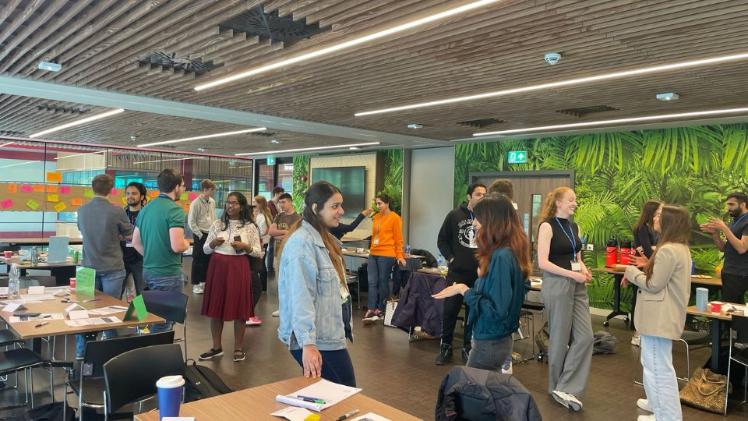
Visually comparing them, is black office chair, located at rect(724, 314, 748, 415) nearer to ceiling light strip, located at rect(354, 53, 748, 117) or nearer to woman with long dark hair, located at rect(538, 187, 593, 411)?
woman with long dark hair, located at rect(538, 187, 593, 411)

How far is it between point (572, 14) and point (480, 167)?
6.74 metres

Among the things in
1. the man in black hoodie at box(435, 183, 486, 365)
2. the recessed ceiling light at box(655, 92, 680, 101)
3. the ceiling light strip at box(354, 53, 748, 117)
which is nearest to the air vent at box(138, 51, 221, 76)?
the ceiling light strip at box(354, 53, 748, 117)

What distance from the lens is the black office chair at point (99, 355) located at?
282 cm

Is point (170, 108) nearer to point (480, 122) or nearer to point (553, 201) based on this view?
point (480, 122)

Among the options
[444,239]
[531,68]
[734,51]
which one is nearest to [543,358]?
[444,239]

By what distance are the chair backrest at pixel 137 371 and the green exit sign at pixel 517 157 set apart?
26.0 feet

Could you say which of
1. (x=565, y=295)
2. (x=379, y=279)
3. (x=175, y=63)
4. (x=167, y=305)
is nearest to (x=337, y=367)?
(x=167, y=305)

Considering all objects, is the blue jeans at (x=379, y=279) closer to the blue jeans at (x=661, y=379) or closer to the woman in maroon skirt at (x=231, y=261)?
the woman in maroon skirt at (x=231, y=261)

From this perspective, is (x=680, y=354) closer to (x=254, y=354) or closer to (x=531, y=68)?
(x=531, y=68)

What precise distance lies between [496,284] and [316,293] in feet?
3.04

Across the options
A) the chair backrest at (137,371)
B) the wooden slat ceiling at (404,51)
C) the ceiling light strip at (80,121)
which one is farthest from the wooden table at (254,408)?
the ceiling light strip at (80,121)

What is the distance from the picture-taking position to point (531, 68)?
4891 millimetres

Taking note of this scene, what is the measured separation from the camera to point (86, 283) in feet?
14.0

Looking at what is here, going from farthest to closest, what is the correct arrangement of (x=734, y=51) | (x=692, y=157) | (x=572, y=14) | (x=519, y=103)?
(x=692, y=157), (x=519, y=103), (x=734, y=51), (x=572, y=14)
